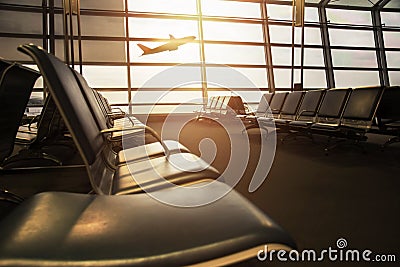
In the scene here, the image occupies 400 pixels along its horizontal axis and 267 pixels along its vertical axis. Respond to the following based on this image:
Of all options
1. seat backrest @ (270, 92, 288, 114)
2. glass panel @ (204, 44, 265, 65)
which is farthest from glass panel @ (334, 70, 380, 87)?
seat backrest @ (270, 92, 288, 114)

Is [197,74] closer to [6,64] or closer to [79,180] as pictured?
[79,180]

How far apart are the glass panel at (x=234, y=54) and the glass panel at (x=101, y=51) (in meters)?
2.61

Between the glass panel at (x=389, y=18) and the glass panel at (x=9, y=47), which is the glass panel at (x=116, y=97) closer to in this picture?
the glass panel at (x=9, y=47)

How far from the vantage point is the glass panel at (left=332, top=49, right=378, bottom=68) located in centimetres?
1143

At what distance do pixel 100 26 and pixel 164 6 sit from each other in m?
2.09

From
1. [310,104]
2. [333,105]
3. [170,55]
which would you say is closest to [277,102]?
[310,104]

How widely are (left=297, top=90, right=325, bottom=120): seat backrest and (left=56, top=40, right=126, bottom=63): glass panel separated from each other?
6.11 metres

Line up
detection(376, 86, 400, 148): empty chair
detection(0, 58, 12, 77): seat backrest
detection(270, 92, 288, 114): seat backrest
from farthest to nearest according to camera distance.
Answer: detection(270, 92, 288, 114): seat backrest
detection(376, 86, 400, 148): empty chair
detection(0, 58, 12, 77): seat backrest

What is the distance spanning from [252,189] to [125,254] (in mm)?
2245

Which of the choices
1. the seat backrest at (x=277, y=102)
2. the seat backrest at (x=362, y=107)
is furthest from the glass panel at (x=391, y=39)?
the seat backrest at (x=362, y=107)

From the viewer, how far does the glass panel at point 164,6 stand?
35.0 feet

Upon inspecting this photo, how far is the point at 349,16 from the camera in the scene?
11.9m

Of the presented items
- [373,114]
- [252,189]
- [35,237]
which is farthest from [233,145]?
[35,237]

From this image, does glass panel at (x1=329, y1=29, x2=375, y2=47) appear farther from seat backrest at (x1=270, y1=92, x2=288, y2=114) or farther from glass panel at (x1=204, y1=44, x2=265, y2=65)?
seat backrest at (x1=270, y1=92, x2=288, y2=114)
